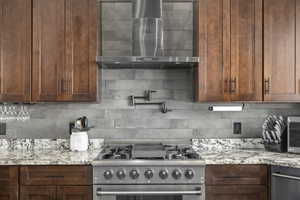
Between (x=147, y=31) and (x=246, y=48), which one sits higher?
(x=147, y=31)

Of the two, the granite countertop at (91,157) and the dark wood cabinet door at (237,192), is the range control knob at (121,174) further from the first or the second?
the dark wood cabinet door at (237,192)

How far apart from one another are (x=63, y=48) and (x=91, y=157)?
36.9 inches

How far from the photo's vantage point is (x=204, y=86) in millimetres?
2781

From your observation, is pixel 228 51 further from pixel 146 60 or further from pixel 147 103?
pixel 147 103

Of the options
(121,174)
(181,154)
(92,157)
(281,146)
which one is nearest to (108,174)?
(121,174)

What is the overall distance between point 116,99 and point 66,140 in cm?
60

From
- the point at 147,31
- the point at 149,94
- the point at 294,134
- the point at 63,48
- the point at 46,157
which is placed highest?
the point at 147,31

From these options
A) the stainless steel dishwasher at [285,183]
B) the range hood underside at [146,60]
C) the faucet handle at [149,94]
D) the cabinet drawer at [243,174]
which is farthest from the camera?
the faucet handle at [149,94]

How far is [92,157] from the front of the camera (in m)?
2.58

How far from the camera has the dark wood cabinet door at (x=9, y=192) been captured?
244 cm

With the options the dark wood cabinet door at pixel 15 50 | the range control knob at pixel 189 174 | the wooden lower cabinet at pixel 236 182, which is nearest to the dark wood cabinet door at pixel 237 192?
the wooden lower cabinet at pixel 236 182

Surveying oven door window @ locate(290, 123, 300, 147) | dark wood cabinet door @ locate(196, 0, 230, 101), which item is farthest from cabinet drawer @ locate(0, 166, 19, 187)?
oven door window @ locate(290, 123, 300, 147)

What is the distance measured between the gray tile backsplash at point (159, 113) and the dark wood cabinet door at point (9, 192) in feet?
2.82

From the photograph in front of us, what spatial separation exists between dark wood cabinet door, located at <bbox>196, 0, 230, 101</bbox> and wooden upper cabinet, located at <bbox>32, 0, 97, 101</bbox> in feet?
2.97
